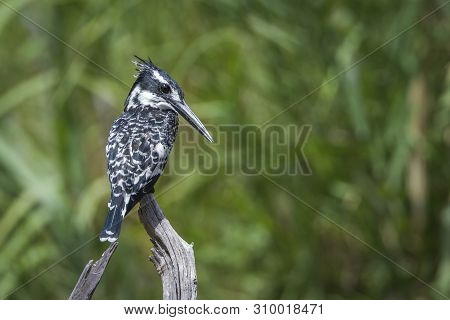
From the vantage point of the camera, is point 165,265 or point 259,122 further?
point 259,122

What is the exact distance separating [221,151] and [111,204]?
2293mm

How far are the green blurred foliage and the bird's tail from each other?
193 centimetres

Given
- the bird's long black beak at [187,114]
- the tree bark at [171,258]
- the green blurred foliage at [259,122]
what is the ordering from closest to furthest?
1. the tree bark at [171,258]
2. the bird's long black beak at [187,114]
3. the green blurred foliage at [259,122]

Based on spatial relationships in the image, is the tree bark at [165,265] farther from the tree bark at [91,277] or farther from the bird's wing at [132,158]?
the bird's wing at [132,158]

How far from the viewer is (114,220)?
320 centimetres

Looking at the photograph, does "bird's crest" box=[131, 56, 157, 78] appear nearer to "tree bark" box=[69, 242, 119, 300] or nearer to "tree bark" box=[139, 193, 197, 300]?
"tree bark" box=[139, 193, 197, 300]

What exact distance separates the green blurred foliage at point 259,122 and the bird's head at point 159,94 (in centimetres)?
165

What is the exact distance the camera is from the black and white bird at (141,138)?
332 centimetres

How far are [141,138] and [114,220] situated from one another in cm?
45

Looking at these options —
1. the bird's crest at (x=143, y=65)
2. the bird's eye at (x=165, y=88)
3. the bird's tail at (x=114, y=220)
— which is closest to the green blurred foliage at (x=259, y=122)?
the bird's crest at (x=143, y=65)

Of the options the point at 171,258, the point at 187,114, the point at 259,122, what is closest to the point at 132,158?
the point at 187,114

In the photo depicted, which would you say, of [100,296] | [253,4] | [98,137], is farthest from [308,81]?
[100,296]

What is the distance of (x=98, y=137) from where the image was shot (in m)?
5.81

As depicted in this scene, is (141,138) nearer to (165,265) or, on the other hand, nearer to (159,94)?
(159,94)
